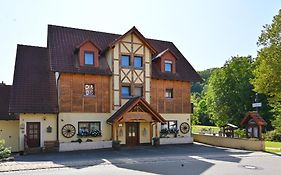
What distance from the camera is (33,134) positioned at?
24.7 meters

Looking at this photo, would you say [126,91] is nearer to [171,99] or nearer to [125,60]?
[125,60]

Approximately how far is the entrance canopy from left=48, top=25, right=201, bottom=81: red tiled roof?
338 centimetres

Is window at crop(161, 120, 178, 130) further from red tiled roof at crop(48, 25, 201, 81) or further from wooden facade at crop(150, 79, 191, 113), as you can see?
red tiled roof at crop(48, 25, 201, 81)

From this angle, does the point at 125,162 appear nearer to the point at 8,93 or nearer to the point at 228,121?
the point at 8,93

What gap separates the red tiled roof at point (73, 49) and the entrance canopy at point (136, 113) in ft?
11.1

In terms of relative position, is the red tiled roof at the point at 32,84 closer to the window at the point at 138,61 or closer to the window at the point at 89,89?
the window at the point at 89,89

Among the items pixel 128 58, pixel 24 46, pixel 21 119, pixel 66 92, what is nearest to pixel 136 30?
pixel 128 58

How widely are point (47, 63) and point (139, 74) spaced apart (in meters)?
8.13

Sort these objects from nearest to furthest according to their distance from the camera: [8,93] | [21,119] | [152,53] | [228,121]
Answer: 1. [21,119]
2. [8,93]
3. [152,53]
4. [228,121]

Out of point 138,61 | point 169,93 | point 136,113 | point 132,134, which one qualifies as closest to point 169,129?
point 169,93

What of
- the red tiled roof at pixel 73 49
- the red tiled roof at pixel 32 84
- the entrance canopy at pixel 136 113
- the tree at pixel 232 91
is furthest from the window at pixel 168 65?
the tree at pixel 232 91

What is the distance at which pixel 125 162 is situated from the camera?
1869cm

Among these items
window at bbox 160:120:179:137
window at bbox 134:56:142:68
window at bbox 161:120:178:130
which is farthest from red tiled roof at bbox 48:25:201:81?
window at bbox 160:120:179:137

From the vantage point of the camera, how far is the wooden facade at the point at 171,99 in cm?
2956
